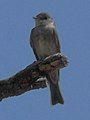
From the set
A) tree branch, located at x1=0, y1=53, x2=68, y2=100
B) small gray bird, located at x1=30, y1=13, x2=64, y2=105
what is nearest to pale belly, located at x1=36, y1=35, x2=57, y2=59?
small gray bird, located at x1=30, y1=13, x2=64, y2=105

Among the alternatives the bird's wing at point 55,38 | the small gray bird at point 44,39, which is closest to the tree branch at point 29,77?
the small gray bird at point 44,39

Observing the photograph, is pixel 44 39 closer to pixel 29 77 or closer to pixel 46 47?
pixel 46 47

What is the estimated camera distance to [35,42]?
6.04 metres

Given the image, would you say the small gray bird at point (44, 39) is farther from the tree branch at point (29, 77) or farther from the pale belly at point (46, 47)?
the tree branch at point (29, 77)

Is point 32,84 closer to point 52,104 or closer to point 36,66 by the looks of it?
point 36,66

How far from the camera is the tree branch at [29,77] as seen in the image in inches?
105

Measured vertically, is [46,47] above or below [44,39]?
below

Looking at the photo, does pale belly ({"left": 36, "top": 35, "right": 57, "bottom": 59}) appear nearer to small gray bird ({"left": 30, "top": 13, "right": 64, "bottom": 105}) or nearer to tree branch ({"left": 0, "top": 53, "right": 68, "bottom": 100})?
small gray bird ({"left": 30, "top": 13, "right": 64, "bottom": 105})

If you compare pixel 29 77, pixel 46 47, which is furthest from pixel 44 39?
pixel 29 77

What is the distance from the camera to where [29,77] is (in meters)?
2.70

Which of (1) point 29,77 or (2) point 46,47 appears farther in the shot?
(2) point 46,47

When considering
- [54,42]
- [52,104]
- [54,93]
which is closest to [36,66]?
[52,104]

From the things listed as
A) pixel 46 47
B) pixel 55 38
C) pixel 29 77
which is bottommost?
pixel 29 77

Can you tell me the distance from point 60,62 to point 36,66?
0.64ft
